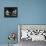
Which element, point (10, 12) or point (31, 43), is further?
point (10, 12)

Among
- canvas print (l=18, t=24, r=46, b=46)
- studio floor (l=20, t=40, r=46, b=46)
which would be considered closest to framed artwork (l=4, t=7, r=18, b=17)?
canvas print (l=18, t=24, r=46, b=46)

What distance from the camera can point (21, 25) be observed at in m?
4.66

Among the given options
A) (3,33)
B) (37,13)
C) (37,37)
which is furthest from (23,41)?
(37,13)

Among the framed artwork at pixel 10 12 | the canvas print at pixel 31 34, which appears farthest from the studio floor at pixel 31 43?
the framed artwork at pixel 10 12

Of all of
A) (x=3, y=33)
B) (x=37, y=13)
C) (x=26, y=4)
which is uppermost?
(x=26, y=4)

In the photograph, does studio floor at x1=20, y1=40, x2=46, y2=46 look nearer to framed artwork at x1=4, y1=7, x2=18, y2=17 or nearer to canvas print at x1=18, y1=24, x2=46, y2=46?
canvas print at x1=18, y1=24, x2=46, y2=46

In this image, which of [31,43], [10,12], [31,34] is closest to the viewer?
[31,43]

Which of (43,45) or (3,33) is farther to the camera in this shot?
(3,33)

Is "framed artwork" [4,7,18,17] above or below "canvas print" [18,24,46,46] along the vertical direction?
above

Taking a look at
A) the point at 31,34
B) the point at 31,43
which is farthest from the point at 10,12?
the point at 31,43

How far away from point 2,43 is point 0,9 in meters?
1.17

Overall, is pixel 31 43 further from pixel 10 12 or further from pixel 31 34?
pixel 10 12

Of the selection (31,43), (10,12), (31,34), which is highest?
(10,12)

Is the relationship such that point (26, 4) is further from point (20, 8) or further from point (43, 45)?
point (43, 45)
